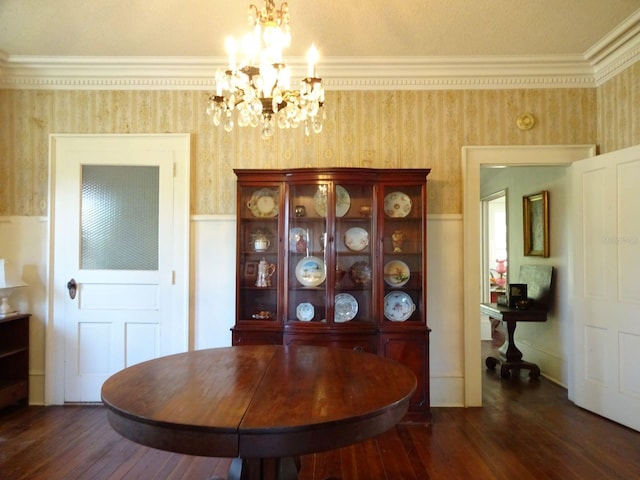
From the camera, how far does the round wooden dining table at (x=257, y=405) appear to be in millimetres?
1196

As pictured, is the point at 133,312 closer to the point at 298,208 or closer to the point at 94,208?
the point at 94,208

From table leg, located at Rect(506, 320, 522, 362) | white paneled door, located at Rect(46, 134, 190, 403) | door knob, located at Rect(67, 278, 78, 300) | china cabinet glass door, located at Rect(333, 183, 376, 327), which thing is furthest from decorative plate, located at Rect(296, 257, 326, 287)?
table leg, located at Rect(506, 320, 522, 362)

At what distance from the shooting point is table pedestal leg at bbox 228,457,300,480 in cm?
153

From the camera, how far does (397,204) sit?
3217mm

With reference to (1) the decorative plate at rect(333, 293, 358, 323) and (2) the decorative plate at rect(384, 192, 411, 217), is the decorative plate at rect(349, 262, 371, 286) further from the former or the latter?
(2) the decorative plate at rect(384, 192, 411, 217)

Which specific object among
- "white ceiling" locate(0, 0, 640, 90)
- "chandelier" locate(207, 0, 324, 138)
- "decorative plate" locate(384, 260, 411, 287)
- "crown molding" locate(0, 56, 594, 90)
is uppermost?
"white ceiling" locate(0, 0, 640, 90)

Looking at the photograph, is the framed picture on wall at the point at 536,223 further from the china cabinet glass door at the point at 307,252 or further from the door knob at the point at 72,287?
the door knob at the point at 72,287

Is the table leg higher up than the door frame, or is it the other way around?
the door frame

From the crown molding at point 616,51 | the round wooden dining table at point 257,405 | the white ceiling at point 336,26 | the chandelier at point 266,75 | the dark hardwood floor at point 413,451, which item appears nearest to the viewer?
the round wooden dining table at point 257,405

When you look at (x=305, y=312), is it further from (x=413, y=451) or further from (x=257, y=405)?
(x=257, y=405)

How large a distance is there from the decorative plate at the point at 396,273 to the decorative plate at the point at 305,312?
67 cm

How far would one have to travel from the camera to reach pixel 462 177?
339 centimetres

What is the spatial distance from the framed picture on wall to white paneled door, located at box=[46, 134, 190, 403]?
11.9 ft

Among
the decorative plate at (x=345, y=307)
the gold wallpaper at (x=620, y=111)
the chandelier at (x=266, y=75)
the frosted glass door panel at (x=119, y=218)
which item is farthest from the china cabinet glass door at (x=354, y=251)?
the gold wallpaper at (x=620, y=111)
